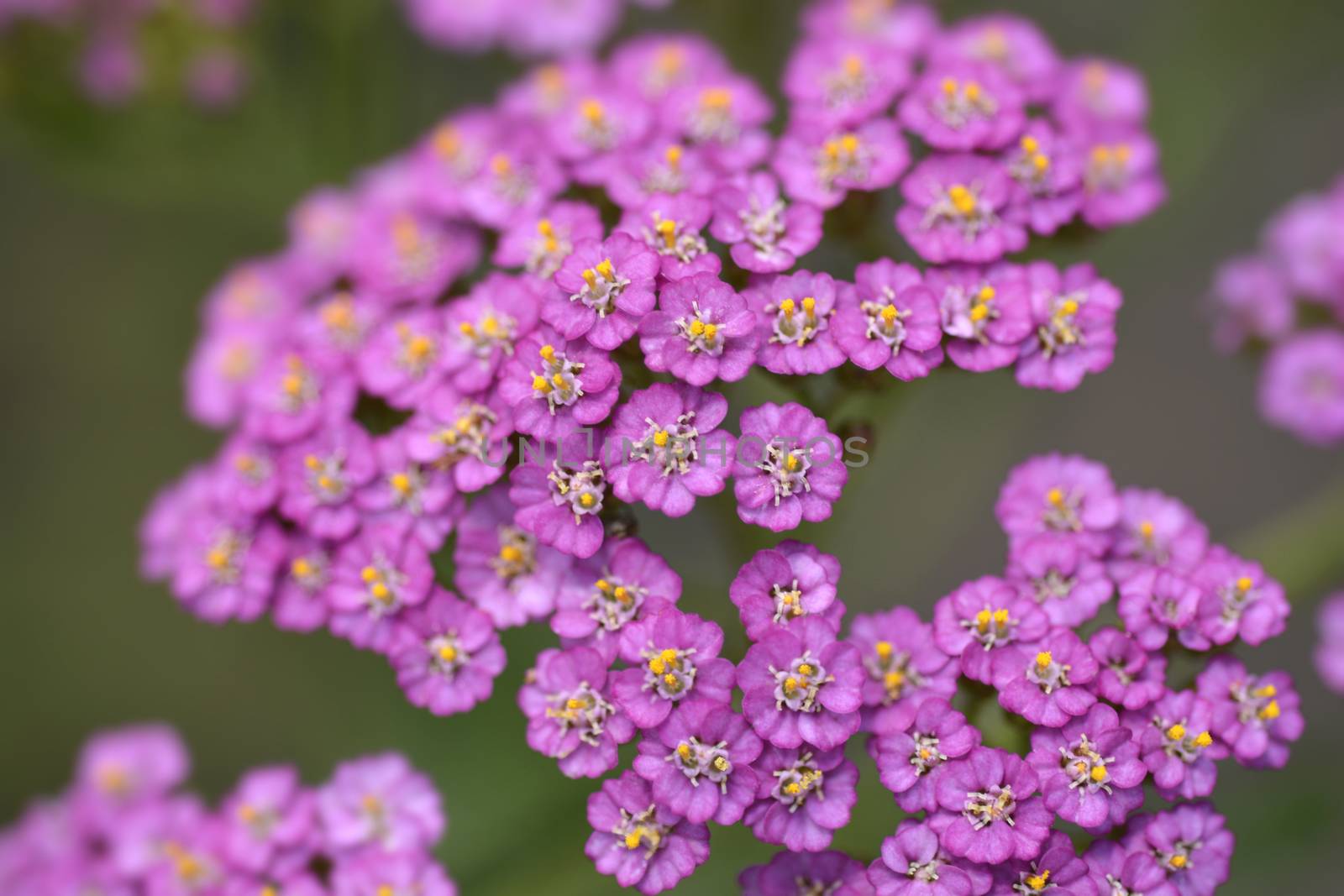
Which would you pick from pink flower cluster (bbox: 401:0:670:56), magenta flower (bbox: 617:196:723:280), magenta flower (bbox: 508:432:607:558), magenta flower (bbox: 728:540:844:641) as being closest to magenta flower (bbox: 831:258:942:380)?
magenta flower (bbox: 617:196:723:280)

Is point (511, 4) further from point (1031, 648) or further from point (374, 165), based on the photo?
point (1031, 648)

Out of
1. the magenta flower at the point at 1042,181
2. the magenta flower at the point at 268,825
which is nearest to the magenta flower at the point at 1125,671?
the magenta flower at the point at 1042,181

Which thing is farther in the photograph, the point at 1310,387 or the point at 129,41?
the point at 129,41

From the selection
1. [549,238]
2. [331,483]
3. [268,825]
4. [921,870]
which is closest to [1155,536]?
[921,870]

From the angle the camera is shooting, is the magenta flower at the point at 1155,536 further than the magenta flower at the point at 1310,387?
No

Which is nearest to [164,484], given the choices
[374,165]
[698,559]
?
[374,165]

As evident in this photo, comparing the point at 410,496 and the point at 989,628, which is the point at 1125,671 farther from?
the point at 410,496

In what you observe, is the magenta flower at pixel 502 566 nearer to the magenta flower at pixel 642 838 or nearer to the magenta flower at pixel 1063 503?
the magenta flower at pixel 642 838
